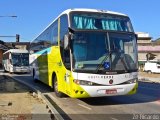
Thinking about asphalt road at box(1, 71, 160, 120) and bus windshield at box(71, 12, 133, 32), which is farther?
bus windshield at box(71, 12, 133, 32)

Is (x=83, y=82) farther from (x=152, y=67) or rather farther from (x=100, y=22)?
(x=152, y=67)

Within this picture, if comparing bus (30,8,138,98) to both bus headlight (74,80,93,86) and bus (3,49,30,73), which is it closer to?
bus headlight (74,80,93,86)

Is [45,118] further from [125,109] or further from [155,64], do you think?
[155,64]

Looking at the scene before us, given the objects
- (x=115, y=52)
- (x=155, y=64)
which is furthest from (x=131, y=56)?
(x=155, y=64)

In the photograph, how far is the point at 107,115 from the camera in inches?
465

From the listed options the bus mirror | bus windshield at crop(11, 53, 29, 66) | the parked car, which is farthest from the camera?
the parked car

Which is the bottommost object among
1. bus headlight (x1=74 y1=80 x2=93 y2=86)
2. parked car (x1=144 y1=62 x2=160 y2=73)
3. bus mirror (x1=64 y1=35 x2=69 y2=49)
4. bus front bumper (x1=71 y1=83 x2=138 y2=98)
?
parked car (x1=144 y1=62 x2=160 y2=73)

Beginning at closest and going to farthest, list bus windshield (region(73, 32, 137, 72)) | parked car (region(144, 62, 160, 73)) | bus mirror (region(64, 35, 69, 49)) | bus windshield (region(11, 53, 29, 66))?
bus windshield (region(73, 32, 137, 72))
bus mirror (region(64, 35, 69, 49))
bus windshield (region(11, 53, 29, 66))
parked car (region(144, 62, 160, 73))

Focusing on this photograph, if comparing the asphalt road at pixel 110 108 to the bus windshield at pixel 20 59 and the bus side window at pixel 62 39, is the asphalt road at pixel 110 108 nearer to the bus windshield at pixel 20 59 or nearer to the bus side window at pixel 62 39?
the bus side window at pixel 62 39

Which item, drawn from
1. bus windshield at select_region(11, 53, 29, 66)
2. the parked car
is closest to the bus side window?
bus windshield at select_region(11, 53, 29, 66)

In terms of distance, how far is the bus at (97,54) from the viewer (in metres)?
13.4

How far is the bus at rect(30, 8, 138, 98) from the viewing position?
13414 millimetres

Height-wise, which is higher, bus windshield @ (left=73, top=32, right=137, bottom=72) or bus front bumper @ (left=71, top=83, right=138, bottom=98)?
bus windshield @ (left=73, top=32, right=137, bottom=72)

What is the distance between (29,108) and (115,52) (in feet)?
12.2
